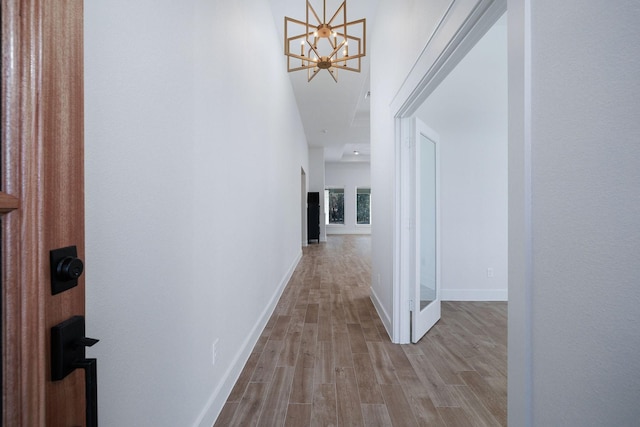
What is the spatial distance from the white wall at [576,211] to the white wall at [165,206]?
4.00 ft

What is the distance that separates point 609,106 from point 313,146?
9688 mm

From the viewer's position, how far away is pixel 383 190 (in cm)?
312

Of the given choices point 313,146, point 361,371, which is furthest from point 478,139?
point 313,146

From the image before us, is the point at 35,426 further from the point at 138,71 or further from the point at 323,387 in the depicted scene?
the point at 323,387

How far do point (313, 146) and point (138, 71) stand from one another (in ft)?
30.4

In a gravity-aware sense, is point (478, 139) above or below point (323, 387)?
above

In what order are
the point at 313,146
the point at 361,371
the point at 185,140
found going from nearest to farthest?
the point at 185,140 < the point at 361,371 < the point at 313,146

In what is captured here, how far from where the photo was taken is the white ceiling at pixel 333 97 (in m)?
3.39

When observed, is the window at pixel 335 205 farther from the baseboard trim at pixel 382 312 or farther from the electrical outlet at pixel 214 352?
the electrical outlet at pixel 214 352

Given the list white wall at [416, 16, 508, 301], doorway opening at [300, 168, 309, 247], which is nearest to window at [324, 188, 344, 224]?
doorway opening at [300, 168, 309, 247]

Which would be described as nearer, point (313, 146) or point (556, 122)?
point (556, 122)

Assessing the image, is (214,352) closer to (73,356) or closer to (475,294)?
(73,356)

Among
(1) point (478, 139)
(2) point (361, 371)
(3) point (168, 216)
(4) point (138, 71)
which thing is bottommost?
(2) point (361, 371)

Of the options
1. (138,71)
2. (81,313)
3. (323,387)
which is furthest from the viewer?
(323,387)
